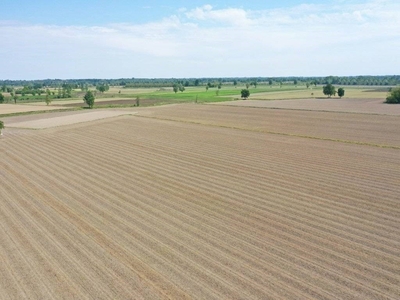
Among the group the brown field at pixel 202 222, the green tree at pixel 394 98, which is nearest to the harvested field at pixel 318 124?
the brown field at pixel 202 222

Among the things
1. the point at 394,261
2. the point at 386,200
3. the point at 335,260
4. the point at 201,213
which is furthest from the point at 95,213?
the point at 386,200

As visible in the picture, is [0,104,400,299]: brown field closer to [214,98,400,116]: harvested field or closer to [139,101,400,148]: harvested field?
[139,101,400,148]: harvested field

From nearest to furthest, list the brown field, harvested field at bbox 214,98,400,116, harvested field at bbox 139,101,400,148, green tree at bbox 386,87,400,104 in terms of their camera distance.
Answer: the brown field < harvested field at bbox 139,101,400,148 < harvested field at bbox 214,98,400,116 < green tree at bbox 386,87,400,104

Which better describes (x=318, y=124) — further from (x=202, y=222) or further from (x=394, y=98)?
(x=394, y=98)

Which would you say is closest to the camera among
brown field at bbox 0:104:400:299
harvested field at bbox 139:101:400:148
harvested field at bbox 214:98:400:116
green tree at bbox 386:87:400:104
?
brown field at bbox 0:104:400:299

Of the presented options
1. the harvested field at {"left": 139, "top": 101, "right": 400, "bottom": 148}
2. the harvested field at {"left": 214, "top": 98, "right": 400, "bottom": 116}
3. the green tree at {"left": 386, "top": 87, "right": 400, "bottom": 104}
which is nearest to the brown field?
the harvested field at {"left": 139, "top": 101, "right": 400, "bottom": 148}

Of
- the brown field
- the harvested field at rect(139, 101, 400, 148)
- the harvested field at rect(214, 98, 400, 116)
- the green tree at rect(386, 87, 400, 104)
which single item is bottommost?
the brown field

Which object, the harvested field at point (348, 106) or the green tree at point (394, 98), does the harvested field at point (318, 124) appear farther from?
the green tree at point (394, 98)

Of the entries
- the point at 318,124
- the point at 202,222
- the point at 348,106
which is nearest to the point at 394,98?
the point at 348,106

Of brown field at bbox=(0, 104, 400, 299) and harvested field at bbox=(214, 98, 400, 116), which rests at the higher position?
harvested field at bbox=(214, 98, 400, 116)

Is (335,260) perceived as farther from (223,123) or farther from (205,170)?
(223,123)
